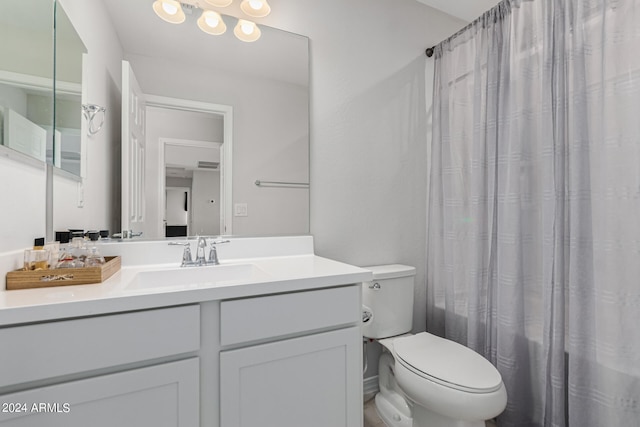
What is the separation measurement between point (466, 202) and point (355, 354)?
1117 mm

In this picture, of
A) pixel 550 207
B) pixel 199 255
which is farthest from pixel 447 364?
pixel 199 255

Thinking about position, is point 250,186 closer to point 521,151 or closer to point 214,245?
point 214,245

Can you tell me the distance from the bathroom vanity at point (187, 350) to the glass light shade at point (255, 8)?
1280mm

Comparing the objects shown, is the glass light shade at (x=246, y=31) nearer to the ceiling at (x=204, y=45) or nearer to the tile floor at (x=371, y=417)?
the ceiling at (x=204, y=45)

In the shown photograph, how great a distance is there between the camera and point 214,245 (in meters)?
1.38

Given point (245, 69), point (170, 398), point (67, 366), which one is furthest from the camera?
point (245, 69)

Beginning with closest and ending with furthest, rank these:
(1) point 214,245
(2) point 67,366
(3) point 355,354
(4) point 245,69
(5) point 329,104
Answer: (2) point 67,366
(3) point 355,354
(1) point 214,245
(4) point 245,69
(5) point 329,104

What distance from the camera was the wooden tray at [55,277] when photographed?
2.86 ft

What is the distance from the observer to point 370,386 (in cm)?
180

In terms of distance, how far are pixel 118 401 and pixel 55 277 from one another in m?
0.43

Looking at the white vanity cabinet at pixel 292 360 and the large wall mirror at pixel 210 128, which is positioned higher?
the large wall mirror at pixel 210 128

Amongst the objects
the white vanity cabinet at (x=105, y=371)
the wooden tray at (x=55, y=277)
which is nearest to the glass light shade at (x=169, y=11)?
the wooden tray at (x=55, y=277)

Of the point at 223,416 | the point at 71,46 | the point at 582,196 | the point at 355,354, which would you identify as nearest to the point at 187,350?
the point at 223,416

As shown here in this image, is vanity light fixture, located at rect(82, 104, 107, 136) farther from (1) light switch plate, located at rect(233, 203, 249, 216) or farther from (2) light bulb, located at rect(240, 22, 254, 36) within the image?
(2) light bulb, located at rect(240, 22, 254, 36)
